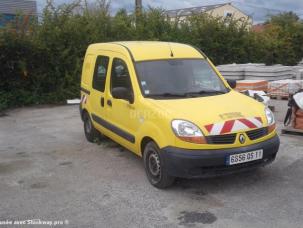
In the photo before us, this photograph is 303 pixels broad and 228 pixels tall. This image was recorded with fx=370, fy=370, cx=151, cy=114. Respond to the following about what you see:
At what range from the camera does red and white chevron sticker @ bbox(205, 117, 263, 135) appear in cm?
430

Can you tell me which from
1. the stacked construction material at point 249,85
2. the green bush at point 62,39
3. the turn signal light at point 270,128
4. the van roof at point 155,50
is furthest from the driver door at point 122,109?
the green bush at point 62,39

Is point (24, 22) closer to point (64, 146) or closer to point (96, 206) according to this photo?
point (64, 146)

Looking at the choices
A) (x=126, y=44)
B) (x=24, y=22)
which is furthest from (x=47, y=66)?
(x=126, y=44)

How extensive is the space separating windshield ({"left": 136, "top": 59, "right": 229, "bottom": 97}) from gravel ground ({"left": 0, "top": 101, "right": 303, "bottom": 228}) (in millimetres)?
1219

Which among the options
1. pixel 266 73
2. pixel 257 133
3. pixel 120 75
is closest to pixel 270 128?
pixel 257 133

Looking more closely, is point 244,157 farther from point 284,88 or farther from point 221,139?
point 284,88

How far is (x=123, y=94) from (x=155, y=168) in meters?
1.13

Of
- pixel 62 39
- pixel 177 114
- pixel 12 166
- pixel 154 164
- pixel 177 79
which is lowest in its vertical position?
pixel 12 166

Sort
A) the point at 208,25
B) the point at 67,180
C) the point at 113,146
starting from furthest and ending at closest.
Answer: the point at 208,25, the point at 113,146, the point at 67,180

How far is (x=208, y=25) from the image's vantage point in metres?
16.0

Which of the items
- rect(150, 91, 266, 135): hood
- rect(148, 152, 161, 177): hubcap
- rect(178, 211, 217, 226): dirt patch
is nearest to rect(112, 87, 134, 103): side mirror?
rect(150, 91, 266, 135): hood

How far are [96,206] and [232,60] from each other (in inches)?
535

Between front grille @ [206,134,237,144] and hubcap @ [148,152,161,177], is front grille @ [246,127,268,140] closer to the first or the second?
front grille @ [206,134,237,144]

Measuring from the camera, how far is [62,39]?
12070 millimetres
